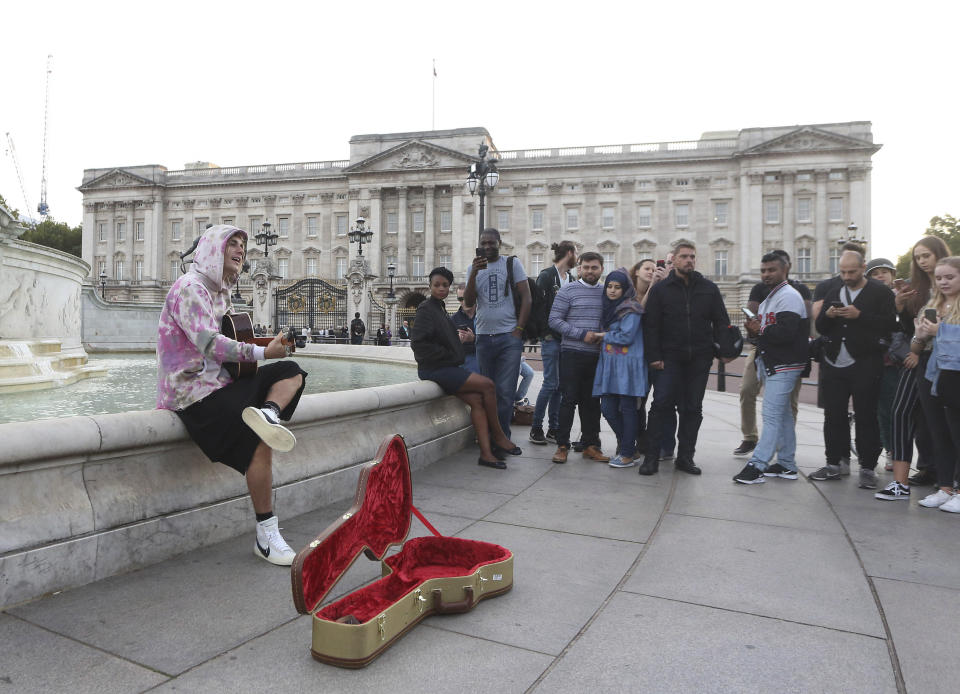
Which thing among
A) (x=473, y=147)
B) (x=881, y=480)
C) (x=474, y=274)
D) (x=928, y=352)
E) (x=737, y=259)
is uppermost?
(x=473, y=147)

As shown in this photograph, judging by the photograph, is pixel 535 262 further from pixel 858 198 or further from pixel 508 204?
pixel 858 198

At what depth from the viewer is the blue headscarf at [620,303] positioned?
5758 mm

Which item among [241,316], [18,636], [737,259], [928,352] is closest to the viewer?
[18,636]

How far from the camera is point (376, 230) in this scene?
194 feet

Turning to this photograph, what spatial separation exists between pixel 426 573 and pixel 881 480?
433cm

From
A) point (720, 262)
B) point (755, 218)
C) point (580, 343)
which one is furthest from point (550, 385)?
point (720, 262)

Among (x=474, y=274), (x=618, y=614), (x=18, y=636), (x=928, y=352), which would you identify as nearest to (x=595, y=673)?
(x=618, y=614)

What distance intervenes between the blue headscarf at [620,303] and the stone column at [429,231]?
2079 inches

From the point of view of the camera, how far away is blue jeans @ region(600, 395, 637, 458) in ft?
18.6

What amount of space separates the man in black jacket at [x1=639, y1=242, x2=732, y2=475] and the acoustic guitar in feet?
11.0

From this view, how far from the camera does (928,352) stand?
4.70m

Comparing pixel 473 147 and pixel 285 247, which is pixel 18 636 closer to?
pixel 473 147

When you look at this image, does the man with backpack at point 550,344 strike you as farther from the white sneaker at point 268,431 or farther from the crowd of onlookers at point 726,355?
the white sneaker at point 268,431

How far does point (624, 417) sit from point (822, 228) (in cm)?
5349
